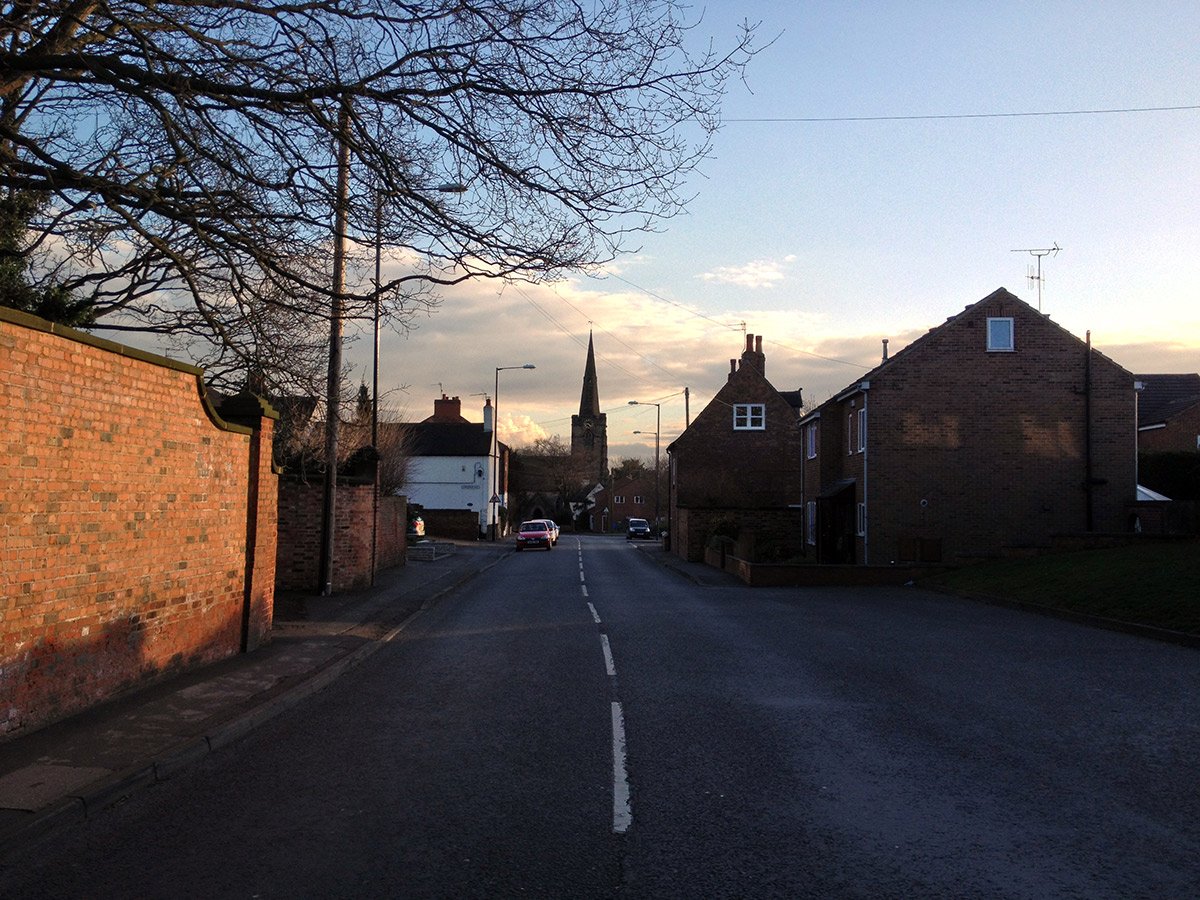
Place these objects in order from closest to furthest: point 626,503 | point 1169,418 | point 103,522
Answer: point 103,522 → point 1169,418 → point 626,503

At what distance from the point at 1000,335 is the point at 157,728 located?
27537mm

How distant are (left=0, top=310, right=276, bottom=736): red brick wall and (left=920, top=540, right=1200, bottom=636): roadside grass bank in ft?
43.3

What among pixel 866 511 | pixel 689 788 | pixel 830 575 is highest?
pixel 866 511

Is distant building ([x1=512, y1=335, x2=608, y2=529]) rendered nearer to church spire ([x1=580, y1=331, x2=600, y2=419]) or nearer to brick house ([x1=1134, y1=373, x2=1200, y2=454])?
church spire ([x1=580, y1=331, x2=600, y2=419])

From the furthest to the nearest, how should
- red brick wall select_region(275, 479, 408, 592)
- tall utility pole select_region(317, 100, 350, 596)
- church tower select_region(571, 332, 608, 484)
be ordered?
1. church tower select_region(571, 332, 608, 484)
2. red brick wall select_region(275, 479, 408, 592)
3. tall utility pole select_region(317, 100, 350, 596)

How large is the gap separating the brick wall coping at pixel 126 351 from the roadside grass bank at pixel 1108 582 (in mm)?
13195

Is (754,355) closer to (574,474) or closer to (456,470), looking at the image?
(456,470)

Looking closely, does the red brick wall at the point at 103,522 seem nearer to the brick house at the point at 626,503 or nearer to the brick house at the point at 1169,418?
the brick house at the point at 1169,418

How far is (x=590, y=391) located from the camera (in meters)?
129

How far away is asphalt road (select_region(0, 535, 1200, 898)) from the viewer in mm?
5191

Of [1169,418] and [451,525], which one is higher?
[1169,418]

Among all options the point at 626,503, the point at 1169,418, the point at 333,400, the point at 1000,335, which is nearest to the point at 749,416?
the point at 1169,418

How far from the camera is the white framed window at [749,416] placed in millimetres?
51938

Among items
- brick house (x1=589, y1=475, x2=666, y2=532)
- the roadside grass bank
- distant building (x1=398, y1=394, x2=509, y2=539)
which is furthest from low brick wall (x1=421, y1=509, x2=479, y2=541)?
the roadside grass bank
